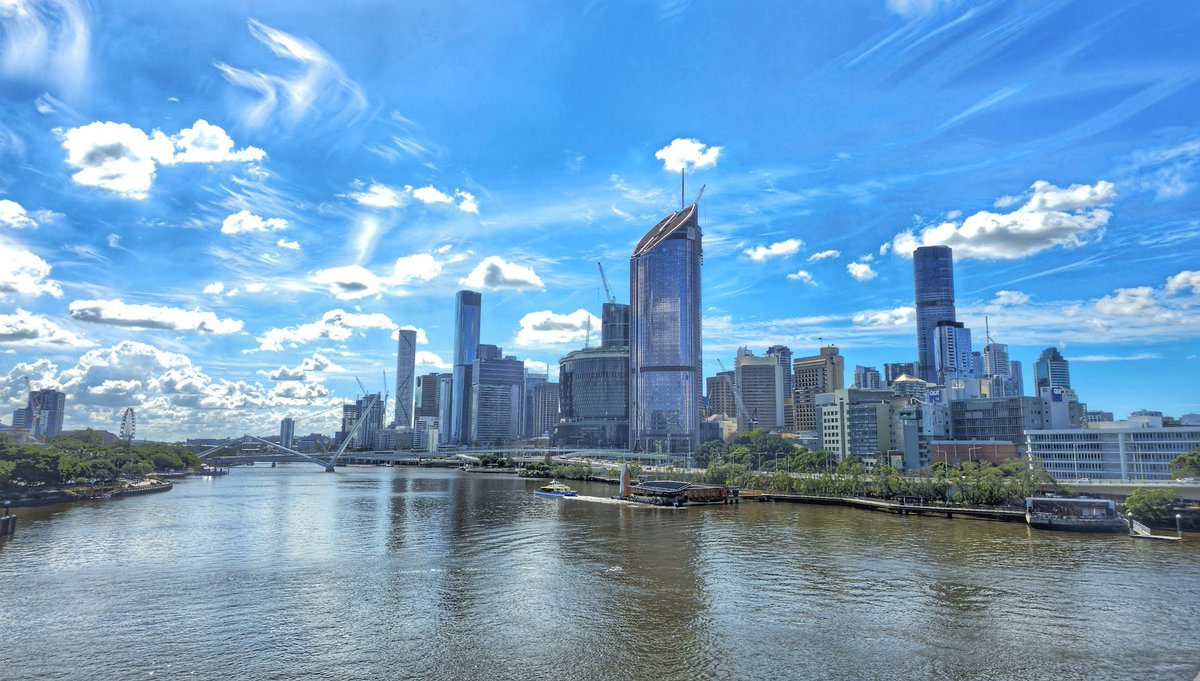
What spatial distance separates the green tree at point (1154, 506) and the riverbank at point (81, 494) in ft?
375

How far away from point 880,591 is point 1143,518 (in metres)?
44.3

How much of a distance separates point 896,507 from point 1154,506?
26080 mm

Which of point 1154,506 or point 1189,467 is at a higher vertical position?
point 1189,467

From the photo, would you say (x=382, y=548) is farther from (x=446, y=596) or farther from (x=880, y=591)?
(x=880, y=591)

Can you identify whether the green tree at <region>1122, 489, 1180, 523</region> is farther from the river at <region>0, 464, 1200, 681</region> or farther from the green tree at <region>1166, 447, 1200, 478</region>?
the green tree at <region>1166, 447, 1200, 478</region>

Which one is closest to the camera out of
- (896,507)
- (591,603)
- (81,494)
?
(591,603)

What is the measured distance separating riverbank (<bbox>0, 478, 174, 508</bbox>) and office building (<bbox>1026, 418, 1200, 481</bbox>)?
14147 centimetres

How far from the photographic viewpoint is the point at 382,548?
55688mm

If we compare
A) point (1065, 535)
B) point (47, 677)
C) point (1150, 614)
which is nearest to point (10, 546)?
point (47, 677)

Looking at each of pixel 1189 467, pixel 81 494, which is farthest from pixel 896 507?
pixel 81 494

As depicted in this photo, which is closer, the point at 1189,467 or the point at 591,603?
the point at 591,603

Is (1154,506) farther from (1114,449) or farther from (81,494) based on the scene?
(81,494)

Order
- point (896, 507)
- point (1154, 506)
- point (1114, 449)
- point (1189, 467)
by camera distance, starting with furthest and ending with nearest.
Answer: point (1114, 449) < point (896, 507) < point (1189, 467) < point (1154, 506)

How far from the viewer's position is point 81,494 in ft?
315
